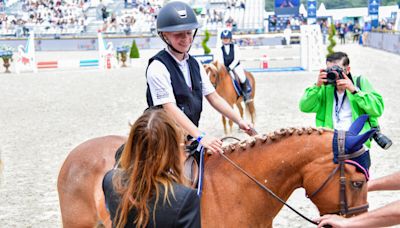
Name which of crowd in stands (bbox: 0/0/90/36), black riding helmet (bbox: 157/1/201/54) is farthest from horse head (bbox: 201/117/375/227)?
crowd in stands (bbox: 0/0/90/36)

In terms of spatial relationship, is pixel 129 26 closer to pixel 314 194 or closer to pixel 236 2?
pixel 236 2

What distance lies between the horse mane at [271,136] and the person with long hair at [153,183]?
1072mm

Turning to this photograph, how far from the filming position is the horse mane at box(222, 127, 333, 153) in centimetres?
307

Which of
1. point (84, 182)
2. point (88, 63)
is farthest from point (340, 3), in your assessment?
point (84, 182)

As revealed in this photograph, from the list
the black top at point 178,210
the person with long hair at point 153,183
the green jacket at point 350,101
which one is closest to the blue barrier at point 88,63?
the green jacket at point 350,101

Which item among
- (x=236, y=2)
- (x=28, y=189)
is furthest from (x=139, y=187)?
(x=236, y=2)

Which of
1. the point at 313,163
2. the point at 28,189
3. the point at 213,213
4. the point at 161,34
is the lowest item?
the point at 28,189

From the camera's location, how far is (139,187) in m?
2.14

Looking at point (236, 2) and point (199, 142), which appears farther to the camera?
point (236, 2)

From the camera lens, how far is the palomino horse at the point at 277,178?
287cm

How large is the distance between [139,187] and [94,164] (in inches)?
70.6

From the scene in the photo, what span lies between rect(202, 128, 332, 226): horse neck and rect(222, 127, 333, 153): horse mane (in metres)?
0.01

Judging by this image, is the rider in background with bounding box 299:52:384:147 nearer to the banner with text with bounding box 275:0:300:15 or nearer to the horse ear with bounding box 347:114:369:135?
the horse ear with bounding box 347:114:369:135

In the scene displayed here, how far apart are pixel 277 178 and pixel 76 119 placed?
33.2 feet
